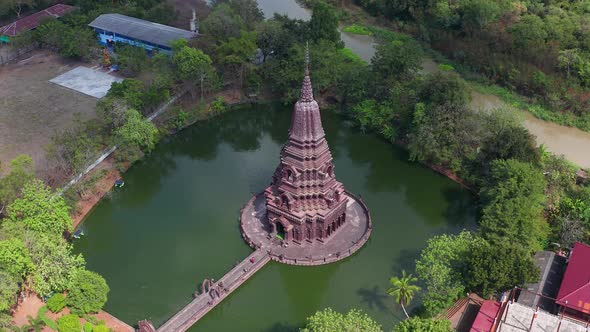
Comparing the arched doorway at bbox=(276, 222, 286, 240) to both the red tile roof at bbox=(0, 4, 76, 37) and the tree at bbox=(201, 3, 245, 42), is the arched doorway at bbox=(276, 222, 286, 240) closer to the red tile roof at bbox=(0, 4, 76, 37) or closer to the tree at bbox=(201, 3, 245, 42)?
the tree at bbox=(201, 3, 245, 42)

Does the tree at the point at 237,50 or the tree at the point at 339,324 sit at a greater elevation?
the tree at the point at 237,50

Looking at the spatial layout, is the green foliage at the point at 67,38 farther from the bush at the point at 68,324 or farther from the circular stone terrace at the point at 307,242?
the bush at the point at 68,324

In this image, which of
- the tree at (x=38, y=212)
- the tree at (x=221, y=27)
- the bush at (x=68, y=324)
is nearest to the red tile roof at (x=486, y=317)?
the bush at (x=68, y=324)

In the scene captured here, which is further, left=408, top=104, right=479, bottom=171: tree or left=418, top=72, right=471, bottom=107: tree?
left=418, top=72, right=471, bottom=107: tree

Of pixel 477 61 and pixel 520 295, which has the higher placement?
pixel 477 61

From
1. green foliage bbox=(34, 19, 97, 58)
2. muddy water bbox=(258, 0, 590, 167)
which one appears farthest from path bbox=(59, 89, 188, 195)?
muddy water bbox=(258, 0, 590, 167)

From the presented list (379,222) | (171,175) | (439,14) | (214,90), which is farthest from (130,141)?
(439,14)

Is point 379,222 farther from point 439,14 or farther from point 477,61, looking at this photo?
point 439,14
